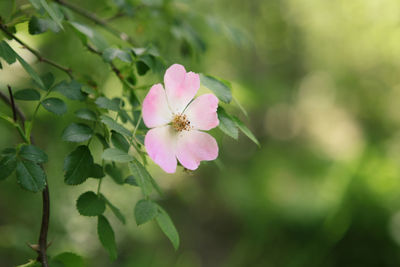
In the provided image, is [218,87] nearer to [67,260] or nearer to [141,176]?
[141,176]

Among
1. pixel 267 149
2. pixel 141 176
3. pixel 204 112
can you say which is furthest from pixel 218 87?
pixel 267 149

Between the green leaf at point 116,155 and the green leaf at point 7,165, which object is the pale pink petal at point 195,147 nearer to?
the green leaf at point 116,155

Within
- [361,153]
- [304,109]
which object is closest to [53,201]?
[361,153]

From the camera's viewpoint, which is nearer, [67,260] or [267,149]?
[67,260]

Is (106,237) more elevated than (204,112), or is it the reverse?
(204,112)

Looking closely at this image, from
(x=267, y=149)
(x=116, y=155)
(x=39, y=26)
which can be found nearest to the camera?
(x=116, y=155)

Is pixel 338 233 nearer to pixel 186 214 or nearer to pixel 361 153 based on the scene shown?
pixel 361 153
